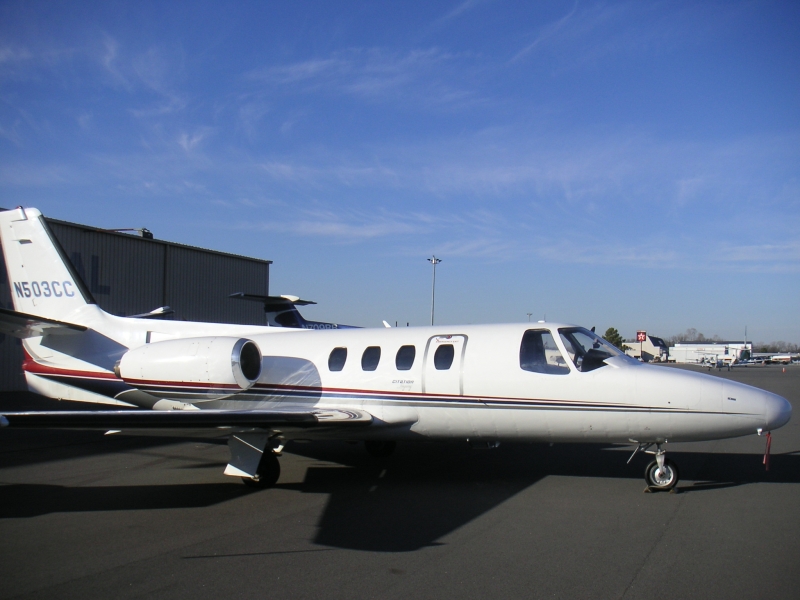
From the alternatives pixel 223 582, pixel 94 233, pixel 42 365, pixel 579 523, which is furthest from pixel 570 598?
pixel 94 233

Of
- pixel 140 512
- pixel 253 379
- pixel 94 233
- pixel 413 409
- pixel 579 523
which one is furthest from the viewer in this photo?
pixel 94 233

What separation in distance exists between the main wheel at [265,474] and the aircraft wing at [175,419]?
89 centimetres

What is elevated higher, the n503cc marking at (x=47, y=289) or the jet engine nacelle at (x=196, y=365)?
the n503cc marking at (x=47, y=289)

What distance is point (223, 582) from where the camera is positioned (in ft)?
17.4

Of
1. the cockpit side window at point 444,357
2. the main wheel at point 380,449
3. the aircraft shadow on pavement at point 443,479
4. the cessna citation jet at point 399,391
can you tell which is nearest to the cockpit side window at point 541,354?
the cessna citation jet at point 399,391

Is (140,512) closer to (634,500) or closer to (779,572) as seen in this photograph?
(634,500)

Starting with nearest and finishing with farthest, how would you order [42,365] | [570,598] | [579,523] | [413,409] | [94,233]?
[570,598] → [579,523] → [413,409] → [42,365] → [94,233]

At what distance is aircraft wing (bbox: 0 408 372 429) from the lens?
6.69 meters

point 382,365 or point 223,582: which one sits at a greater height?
point 382,365

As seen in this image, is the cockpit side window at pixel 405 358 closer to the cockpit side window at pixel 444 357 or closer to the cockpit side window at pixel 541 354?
the cockpit side window at pixel 444 357

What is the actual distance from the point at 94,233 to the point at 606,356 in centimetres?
2213

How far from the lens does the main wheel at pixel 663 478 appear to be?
333 inches

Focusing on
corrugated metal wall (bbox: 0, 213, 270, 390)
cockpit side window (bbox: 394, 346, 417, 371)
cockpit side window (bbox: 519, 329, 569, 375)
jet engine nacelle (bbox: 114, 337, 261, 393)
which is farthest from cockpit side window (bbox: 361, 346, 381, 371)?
corrugated metal wall (bbox: 0, 213, 270, 390)

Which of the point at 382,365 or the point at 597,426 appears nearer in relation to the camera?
the point at 597,426
